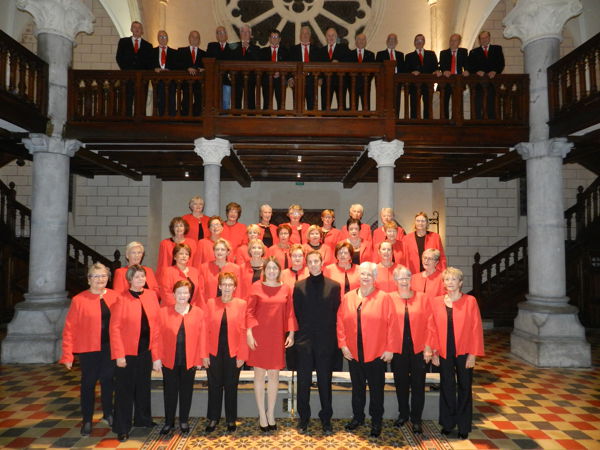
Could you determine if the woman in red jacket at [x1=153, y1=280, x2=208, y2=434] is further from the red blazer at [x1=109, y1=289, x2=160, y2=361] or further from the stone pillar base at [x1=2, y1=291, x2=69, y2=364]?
the stone pillar base at [x1=2, y1=291, x2=69, y2=364]

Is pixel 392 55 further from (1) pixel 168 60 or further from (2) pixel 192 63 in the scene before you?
(1) pixel 168 60

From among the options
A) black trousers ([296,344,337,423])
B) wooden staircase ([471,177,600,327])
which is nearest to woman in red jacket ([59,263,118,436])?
black trousers ([296,344,337,423])

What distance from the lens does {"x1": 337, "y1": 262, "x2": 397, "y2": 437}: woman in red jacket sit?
13.2ft

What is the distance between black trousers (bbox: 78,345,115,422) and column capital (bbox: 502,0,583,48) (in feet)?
25.8

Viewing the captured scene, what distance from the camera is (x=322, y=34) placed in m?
12.8

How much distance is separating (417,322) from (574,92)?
15.8 ft

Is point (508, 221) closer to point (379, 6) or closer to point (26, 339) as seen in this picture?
point (379, 6)

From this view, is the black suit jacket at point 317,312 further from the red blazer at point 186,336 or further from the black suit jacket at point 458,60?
the black suit jacket at point 458,60

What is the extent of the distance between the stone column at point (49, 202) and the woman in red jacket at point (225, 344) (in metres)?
4.06

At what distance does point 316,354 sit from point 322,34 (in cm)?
1120

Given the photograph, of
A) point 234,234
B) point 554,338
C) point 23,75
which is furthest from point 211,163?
point 554,338

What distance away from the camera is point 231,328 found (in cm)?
409

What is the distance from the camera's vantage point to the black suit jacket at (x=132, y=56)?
7.48 m

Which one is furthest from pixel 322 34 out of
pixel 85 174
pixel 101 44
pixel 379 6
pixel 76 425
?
pixel 76 425
